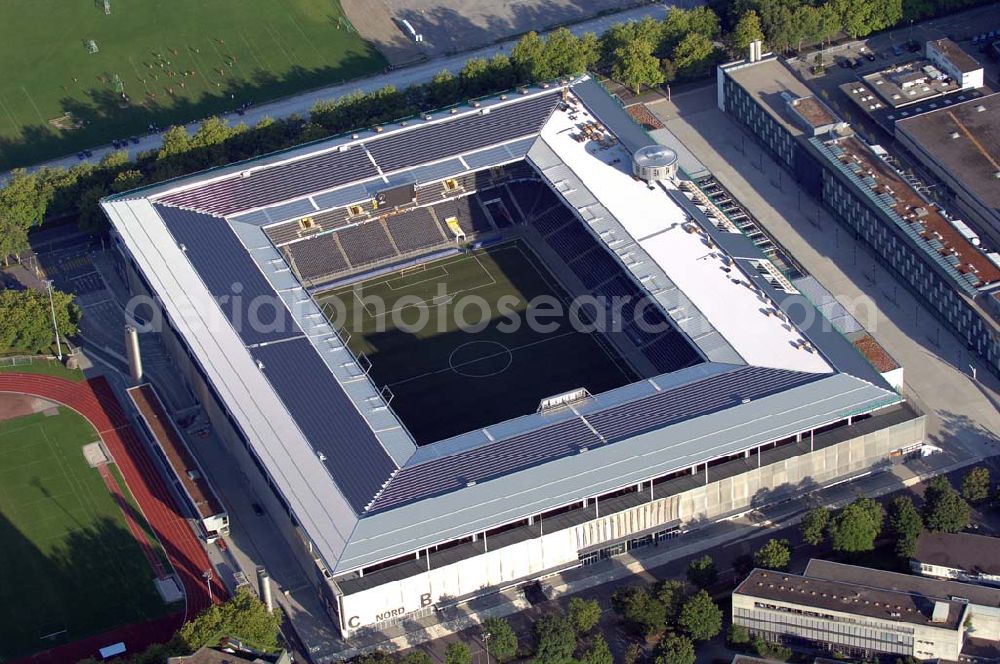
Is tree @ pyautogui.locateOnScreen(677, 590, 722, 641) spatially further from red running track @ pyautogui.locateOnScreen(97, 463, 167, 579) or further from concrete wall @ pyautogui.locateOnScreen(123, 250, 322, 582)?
red running track @ pyautogui.locateOnScreen(97, 463, 167, 579)

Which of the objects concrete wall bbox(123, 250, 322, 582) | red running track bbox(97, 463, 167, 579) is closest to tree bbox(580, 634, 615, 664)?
concrete wall bbox(123, 250, 322, 582)

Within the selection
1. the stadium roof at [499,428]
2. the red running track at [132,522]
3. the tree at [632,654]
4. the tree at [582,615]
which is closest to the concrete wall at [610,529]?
the stadium roof at [499,428]

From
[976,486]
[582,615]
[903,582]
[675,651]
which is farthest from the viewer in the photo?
[976,486]

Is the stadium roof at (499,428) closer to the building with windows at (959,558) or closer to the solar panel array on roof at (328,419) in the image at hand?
the solar panel array on roof at (328,419)

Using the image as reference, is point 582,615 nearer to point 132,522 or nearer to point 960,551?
point 960,551

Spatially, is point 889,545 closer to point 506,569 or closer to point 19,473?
point 506,569

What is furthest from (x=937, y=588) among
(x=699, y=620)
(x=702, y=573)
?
(x=699, y=620)
